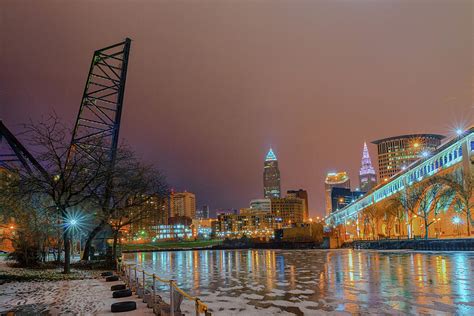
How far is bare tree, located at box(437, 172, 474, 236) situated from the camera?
67.4 m

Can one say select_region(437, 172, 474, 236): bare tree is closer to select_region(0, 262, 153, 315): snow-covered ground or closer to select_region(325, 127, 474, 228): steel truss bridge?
select_region(325, 127, 474, 228): steel truss bridge

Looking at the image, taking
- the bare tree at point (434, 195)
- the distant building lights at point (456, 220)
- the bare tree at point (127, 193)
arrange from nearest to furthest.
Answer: the bare tree at point (127, 193), the bare tree at point (434, 195), the distant building lights at point (456, 220)

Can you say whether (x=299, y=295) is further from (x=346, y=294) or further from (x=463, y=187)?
(x=463, y=187)

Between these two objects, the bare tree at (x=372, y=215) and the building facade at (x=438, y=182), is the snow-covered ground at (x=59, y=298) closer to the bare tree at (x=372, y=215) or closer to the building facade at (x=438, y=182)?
the building facade at (x=438, y=182)

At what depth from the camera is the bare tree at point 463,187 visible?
67.4 metres

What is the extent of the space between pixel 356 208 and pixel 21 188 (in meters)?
158

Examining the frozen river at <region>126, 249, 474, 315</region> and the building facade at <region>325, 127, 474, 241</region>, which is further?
the building facade at <region>325, 127, 474, 241</region>

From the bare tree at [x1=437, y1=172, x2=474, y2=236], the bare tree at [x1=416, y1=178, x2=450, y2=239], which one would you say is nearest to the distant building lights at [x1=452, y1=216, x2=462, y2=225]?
the bare tree at [x1=416, y1=178, x2=450, y2=239]

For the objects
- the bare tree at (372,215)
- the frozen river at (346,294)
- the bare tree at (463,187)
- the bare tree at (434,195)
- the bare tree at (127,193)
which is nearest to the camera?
the frozen river at (346,294)

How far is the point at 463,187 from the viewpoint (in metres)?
69.6

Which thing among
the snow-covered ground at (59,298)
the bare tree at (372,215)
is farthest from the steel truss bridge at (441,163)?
the snow-covered ground at (59,298)

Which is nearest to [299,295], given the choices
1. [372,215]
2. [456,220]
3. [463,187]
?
[463,187]

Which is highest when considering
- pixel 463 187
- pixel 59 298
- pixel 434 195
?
pixel 463 187

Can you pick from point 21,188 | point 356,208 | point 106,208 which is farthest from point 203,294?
point 356,208
